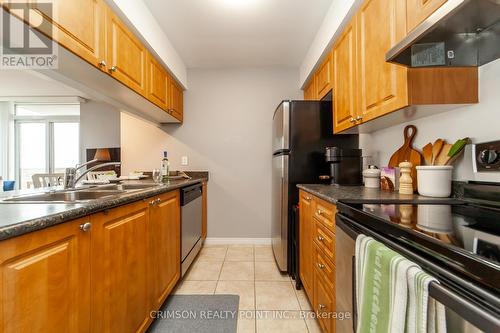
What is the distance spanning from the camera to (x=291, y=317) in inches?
61.0

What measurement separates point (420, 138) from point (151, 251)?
1.84 meters

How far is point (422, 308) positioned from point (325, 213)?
81 centimetres

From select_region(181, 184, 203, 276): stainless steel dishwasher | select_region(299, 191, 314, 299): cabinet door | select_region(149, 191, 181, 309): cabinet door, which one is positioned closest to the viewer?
select_region(149, 191, 181, 309): cabinet door

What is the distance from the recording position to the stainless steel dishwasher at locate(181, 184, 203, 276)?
1.98m

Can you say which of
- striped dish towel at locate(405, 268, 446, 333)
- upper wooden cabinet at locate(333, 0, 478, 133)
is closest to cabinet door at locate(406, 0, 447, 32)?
upper wooden cabinet at locate(333, 0, 478, 133)

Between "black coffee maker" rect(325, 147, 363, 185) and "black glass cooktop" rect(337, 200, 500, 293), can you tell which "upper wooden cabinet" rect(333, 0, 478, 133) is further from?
"black glass cooktop" rect(337, 200, 500, 293)

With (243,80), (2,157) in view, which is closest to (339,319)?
(243,80)

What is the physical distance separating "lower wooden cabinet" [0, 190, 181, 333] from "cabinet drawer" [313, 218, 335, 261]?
3.40 feet

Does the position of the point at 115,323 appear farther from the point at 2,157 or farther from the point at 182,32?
the point at 2,157

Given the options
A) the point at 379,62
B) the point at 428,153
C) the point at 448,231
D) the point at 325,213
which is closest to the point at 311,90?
the point at 379,62

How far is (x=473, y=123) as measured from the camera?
42.6 inches

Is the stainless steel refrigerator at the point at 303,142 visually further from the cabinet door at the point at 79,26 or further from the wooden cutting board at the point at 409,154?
the cabinet door at the point at 79,26

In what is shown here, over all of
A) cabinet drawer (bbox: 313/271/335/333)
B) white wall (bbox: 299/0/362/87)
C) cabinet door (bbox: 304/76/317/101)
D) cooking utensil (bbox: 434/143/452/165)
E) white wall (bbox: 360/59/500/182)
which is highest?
white wall (bbox: 299/0/362/87)

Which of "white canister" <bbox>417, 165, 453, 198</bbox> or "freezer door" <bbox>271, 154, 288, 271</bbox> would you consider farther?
"freezer door" <bbox>271, 154, 288, 271</bbox>
